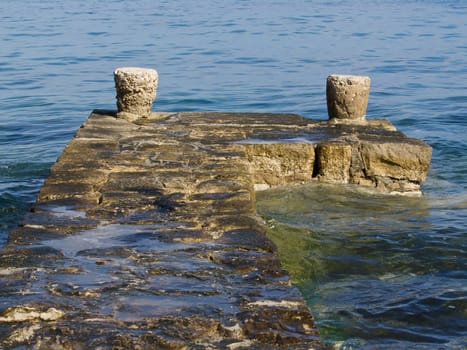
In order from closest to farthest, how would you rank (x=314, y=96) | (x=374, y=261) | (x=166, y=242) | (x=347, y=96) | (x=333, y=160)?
(x=166, y=242) → (x=374, y=261) → (x=333, y=160) → (x=347, y=96) → (x=314, y=96)

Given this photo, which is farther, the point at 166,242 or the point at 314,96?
the point at 314,96

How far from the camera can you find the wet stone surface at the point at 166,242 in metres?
4.02

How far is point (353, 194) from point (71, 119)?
7641 millimetres

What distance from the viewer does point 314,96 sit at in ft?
54.3

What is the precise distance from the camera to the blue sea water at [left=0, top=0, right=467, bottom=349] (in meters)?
6.01

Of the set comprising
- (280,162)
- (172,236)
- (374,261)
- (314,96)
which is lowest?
(314,96)

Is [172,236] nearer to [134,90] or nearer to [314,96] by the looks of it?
[134,90]

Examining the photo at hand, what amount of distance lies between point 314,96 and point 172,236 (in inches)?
452

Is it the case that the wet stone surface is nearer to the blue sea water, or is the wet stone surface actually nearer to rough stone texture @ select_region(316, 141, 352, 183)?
rough stone texture @ select_region(316, 141, 352, 183)

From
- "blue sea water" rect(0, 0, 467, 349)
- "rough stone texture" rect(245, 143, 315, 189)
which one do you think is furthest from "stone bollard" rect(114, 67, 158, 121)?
"rough stone texture" rect(245, 143, 315, 189)

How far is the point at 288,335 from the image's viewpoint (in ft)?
13.0

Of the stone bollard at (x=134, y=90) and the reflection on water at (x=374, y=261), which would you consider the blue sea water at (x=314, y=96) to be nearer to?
the reflection on water at (x=374, y=261)

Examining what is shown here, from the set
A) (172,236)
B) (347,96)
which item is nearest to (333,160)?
(347,96)

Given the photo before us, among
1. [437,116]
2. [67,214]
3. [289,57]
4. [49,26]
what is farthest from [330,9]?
[67,214]
